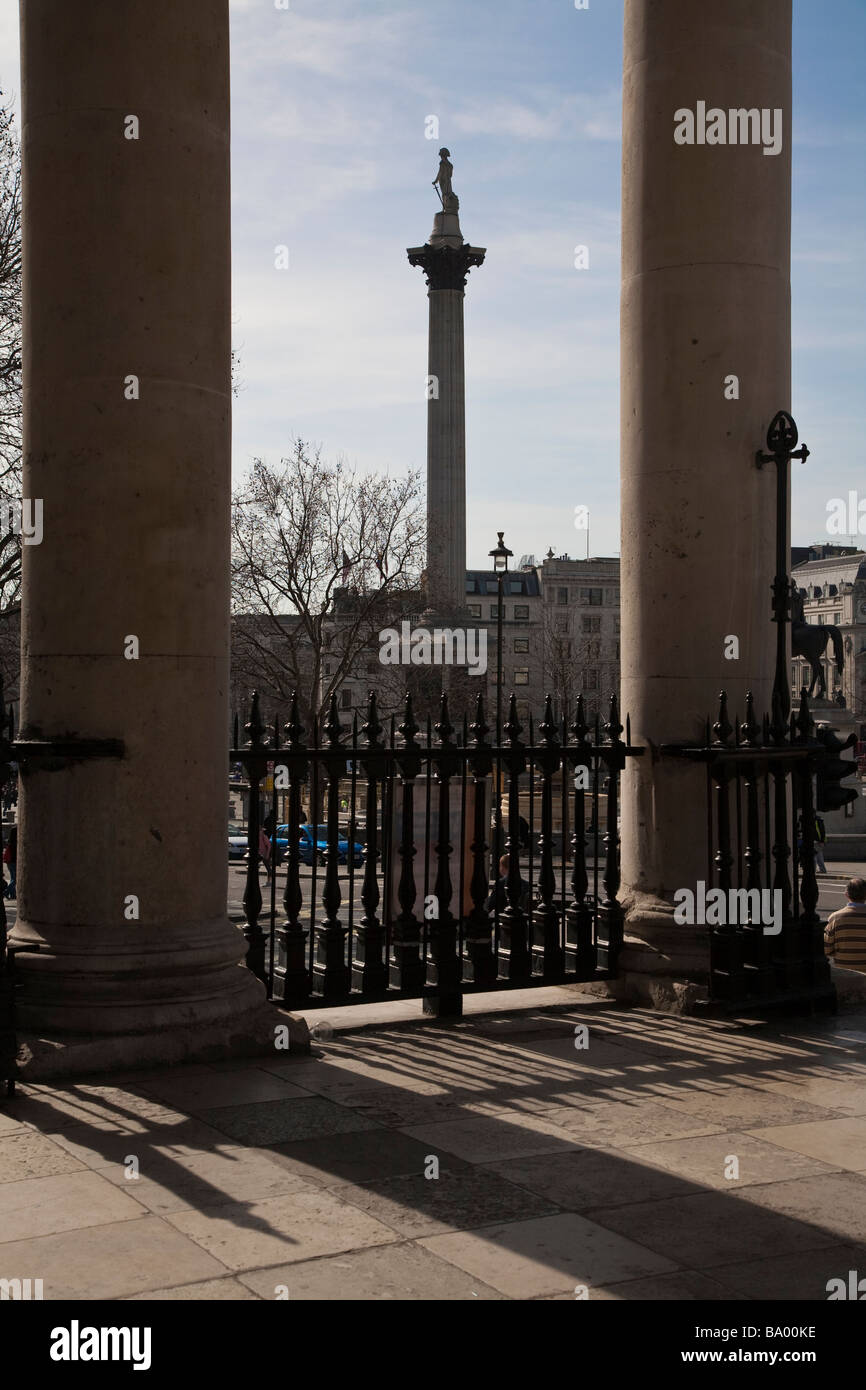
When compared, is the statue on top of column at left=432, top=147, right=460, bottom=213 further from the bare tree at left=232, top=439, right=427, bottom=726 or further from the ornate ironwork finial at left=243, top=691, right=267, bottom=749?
the ornate ironwork finial at left=243, top=691, right=267, bottom=749

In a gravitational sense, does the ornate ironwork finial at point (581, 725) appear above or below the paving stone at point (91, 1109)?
above

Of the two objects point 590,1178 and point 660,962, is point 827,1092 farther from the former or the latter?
point 660,962

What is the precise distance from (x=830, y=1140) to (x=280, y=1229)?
97.9 inches

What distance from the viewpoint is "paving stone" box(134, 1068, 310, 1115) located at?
19.8 ft

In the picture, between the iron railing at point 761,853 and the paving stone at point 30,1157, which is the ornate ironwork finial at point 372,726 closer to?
the iron railing at point 761,853

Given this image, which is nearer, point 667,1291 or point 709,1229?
point 667,1291

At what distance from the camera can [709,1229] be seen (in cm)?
468

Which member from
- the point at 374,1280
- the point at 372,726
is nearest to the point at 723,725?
the point at 372,726

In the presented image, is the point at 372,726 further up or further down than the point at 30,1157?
further up

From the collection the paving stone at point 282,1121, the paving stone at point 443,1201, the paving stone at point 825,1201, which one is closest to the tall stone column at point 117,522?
the paving stone at point 282,1121

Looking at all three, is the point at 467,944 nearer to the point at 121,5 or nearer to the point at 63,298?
the point at 63,298

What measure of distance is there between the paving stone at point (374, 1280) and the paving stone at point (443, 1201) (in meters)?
0.22

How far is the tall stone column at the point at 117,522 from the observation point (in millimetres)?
6668

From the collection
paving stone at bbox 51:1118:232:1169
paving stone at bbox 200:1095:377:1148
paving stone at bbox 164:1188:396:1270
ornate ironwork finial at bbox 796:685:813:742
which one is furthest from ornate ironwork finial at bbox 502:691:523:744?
paving stone at bbox 164:1188:396:1270
